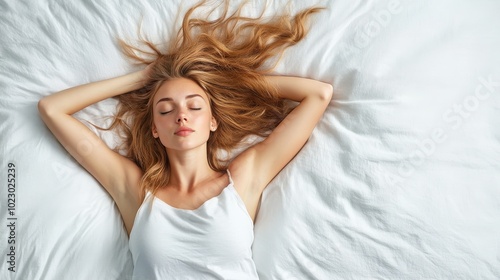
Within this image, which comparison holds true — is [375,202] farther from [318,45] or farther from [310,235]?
[318,45]

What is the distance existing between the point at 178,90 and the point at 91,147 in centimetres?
37

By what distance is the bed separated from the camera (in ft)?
6.08

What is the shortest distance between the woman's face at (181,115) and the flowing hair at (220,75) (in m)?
0.07

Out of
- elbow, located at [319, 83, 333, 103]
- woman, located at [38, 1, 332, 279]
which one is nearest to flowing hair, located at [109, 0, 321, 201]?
woman, located at [38, 1, 332, 279]

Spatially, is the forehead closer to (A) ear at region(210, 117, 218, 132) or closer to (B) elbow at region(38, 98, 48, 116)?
(A) ear at region(210, 117, 218, 132)

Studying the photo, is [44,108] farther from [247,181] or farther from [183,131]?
[247,181]

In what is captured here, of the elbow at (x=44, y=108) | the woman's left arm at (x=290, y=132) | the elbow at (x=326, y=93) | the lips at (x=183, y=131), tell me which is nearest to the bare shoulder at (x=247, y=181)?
the woman's left arm at (x=290, y=132)

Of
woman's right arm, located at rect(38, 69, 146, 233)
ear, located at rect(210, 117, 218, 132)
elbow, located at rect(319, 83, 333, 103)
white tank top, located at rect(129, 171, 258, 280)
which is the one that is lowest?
white tank top, located at rect(129, 171, 258, 280)

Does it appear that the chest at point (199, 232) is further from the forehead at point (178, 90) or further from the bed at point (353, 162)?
the forehead at point (178, 90)

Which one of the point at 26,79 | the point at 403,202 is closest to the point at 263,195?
the point at 403,202

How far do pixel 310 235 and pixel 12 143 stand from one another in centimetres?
111

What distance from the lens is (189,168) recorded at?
6.57 ft

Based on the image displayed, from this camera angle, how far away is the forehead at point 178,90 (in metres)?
1.94

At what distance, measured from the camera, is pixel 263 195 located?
6.50 ft
